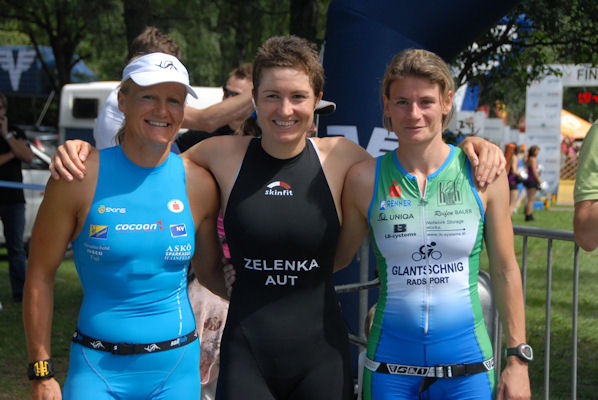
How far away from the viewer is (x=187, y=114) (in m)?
4.37

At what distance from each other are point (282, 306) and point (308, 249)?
0.85 feet

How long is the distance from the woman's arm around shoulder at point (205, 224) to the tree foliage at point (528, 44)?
17.1ft

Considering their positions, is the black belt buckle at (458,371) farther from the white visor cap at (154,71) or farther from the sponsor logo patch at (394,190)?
the white visor cap at (154,71)

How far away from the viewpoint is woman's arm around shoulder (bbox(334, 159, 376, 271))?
279 cm

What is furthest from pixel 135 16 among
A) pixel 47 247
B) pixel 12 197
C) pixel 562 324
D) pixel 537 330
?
pixel 47 247

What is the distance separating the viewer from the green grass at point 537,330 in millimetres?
5926

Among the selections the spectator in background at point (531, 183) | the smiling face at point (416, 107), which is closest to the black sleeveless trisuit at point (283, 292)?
the smiling face at point (416, 107)

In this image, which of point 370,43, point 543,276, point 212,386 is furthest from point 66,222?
point 543,276

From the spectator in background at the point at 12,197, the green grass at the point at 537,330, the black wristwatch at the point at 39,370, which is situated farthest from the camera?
the spectator in background at the point at 12,197

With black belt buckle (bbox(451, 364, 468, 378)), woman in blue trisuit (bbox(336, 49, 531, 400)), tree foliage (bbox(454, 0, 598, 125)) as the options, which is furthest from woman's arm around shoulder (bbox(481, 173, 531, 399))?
tree foliage (bbox(454, 0, 598, 125))

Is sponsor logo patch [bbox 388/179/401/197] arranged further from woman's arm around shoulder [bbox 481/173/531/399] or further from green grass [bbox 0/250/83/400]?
green grass [bbox 0/250/83/400]

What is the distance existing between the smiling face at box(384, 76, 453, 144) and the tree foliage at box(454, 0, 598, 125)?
A: 190 inches

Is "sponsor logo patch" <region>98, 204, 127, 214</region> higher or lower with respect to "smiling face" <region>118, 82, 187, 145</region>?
lower

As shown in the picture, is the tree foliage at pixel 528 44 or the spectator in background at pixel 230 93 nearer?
the spectator in background at pixel 230 93
